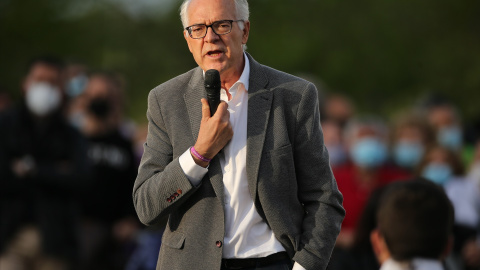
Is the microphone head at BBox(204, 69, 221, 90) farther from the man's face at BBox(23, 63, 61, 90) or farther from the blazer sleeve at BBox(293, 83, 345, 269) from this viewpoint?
the man's face at BBox(23, 63, 61, 90)

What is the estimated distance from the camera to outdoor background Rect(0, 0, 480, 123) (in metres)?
26.0

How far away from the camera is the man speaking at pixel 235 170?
4.69 meters

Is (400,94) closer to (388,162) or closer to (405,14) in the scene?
(405,14)

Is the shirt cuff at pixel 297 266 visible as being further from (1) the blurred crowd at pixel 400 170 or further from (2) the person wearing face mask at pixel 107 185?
(2) the person wearing face mask at pixel 107 185

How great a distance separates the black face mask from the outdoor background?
44.0 feet

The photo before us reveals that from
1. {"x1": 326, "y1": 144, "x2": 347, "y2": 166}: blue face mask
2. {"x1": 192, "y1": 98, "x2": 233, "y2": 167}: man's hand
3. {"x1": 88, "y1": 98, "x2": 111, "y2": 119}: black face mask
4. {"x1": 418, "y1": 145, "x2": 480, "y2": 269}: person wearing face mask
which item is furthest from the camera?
{"x1": 326, "y1": 144, "x2": 347, "y2": 166}: blue face mask

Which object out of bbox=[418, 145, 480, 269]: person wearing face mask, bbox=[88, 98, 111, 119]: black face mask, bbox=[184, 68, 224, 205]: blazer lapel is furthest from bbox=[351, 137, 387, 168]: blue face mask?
bbox=[184, 68, 224, 205]: blazer lapel

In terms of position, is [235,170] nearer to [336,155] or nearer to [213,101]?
[213,101]

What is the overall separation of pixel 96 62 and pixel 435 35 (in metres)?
10.6

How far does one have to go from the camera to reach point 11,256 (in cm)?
904

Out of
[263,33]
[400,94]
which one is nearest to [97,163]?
[400,94]

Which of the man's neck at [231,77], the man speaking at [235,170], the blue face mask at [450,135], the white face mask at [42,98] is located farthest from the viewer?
the blue face mask at [450,135]

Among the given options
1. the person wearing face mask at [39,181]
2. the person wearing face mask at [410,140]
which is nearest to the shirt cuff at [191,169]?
the person wearing face mask at [39,181]

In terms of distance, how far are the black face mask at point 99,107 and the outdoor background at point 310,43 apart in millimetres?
13419
